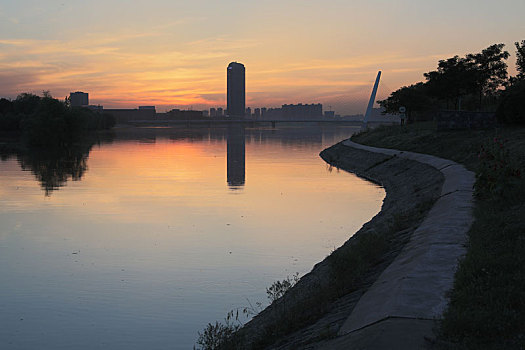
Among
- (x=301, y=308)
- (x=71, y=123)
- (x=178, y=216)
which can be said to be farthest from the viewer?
(x=71, y=123)

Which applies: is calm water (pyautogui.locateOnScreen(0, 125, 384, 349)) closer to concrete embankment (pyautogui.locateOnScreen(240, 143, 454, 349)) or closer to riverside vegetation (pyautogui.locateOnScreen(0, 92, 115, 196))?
concrete embankment (pyautogui.locateOnScreen(240, 143, 454, 349))

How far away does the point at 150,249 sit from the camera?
18.5m

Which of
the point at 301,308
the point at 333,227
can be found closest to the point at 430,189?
the point at 333,227

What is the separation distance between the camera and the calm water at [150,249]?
12.2m

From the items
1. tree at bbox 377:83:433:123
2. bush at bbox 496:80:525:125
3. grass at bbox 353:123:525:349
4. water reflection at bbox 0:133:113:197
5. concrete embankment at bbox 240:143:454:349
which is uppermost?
tree at bbox 377:83:433:123

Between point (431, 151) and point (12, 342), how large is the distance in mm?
33764

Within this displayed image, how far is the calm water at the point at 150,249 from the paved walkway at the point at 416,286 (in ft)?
14.5

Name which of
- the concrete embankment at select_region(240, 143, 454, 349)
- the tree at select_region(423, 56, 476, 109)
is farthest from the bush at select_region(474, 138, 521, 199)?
the tree at select_region(423, 56, 476, 109)

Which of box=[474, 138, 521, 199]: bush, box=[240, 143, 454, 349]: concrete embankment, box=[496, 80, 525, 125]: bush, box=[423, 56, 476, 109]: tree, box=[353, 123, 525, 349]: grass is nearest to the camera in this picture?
box=[353, 123, 525, 349]: grass

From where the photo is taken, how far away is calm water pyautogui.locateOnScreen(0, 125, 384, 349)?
→ 40.0 ft

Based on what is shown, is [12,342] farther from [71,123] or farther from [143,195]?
[71,123]

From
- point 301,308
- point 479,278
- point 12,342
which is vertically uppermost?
point 479,278

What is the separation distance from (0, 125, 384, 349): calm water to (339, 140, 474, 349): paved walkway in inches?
174

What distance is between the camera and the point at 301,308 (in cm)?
1048
